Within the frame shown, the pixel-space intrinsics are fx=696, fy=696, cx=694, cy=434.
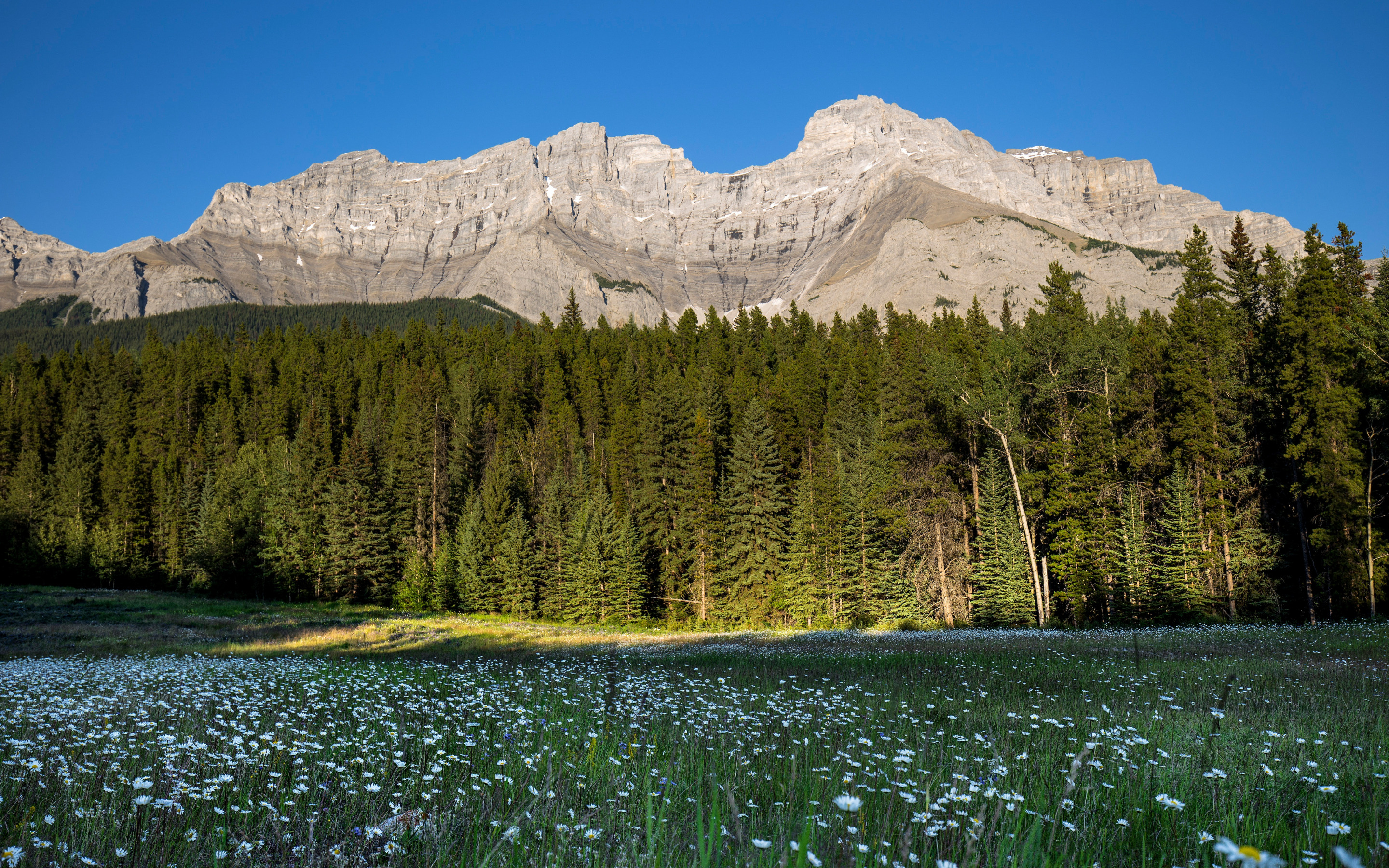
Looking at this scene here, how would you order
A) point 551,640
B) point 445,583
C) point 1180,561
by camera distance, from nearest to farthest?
point 551,640 < point 1180,561 < point 445,583

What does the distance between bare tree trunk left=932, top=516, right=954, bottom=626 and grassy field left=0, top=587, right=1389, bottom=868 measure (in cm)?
2762

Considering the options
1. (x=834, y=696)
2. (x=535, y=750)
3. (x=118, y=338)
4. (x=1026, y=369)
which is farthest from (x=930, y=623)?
(x=118, y=338)

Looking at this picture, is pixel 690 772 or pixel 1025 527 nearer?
pixel 690 772

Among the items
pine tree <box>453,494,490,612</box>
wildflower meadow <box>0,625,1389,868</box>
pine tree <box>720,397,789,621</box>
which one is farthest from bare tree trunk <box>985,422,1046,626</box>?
pine tree <box>453,494,490,612</box>

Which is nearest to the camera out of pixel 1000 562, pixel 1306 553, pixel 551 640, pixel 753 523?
pixel 551 640

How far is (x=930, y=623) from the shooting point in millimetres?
38438

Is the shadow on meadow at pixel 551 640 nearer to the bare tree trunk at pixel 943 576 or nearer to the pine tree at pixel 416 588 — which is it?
the bare tree trunk at pixel 943 576

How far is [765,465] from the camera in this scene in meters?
55.7

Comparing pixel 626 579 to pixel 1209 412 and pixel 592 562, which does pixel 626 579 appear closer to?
pixel 592 562

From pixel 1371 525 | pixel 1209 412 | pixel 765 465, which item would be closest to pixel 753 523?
pixel 765 465

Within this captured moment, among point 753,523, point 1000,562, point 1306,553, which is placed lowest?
point 1000,562

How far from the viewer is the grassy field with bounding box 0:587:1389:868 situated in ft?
10.6

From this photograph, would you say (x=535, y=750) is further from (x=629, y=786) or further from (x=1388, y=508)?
(x=1388, y=508)

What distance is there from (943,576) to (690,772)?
1504 inches
